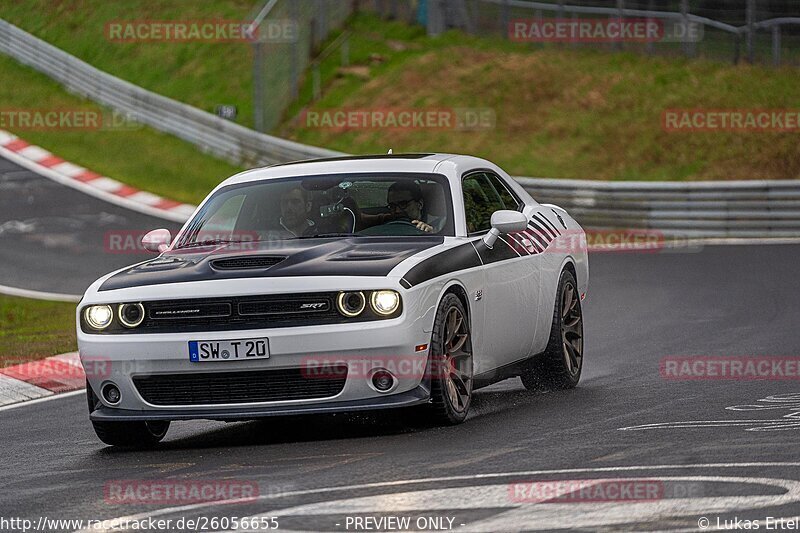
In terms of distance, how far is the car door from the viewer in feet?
29.0

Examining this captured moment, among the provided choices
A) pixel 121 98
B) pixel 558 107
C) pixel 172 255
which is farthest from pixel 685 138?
pixel 172 255

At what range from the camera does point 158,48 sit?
37906 millimetres

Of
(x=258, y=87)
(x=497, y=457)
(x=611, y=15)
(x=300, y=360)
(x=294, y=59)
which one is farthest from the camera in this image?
(x=294, y=59)

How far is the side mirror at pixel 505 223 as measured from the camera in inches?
350

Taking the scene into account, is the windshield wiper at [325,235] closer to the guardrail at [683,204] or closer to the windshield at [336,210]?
the windshield at [336,210]

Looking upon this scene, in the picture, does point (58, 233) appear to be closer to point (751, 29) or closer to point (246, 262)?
point (751, 29)

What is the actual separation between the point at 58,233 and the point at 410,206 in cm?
1504

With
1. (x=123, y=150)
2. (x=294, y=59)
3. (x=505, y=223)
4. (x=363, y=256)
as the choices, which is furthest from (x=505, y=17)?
(x=363, y=256)

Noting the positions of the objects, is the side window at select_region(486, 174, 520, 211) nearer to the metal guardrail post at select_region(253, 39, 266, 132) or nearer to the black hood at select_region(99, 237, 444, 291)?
the black hood at select_region(99, 237, 444, 291)

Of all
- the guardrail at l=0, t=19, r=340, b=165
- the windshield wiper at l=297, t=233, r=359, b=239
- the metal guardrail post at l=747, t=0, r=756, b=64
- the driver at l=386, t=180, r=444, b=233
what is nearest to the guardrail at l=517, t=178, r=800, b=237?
the guardrail at l=0, t=19, r=340, b=165

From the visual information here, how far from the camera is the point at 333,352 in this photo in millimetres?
7715

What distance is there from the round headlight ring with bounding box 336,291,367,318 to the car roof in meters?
1.59

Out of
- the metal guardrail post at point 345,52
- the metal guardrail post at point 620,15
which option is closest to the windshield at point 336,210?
the metal guardrail post at point 620,15

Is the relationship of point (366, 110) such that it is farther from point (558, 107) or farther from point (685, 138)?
point (685, 138)
